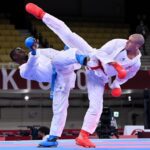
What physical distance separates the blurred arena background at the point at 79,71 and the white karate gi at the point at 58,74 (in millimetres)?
6874

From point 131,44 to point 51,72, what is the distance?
1136 mm

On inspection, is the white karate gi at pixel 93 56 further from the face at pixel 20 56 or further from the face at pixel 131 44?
the face at pixel 20 56

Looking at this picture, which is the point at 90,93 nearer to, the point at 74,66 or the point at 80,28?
the point at 74,66

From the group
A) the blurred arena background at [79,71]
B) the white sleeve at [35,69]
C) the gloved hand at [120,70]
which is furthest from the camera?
the blurred arena background at [79,71]

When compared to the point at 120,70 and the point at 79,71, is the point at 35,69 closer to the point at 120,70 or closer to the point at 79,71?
the point at 120,70

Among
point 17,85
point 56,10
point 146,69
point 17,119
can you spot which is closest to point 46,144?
point 17,85

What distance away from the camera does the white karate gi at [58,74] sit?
5.87 meters

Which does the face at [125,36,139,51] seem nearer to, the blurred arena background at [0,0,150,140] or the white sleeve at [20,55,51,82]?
the white sleeve at [20,55,51,82]

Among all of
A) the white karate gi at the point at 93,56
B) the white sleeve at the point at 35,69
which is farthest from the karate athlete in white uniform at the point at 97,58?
the white sleeve at the point at 35,69

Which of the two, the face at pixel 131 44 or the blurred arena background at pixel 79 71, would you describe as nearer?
the face at pixel 131 44

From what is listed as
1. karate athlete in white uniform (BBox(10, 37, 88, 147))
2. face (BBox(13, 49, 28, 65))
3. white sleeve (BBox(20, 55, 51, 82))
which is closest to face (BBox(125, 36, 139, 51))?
karate athlete in white uniform (BBox(10, 37, 88, 147))

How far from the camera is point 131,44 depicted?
5863mm

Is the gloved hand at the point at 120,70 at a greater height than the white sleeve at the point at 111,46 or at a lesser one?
lesser

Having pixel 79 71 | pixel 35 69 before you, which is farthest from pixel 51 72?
pixel 79 71
